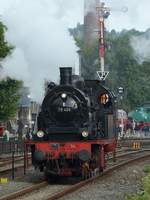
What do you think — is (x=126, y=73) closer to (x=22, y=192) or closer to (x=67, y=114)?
(x=67, y=114)

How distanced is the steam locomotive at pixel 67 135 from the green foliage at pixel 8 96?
1080cm

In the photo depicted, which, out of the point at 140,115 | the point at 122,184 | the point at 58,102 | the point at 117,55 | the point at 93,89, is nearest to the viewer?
the point at 122,184

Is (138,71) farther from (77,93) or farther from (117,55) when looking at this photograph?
(77,93)

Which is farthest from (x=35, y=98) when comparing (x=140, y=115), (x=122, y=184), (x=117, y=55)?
(x=117, y=55)

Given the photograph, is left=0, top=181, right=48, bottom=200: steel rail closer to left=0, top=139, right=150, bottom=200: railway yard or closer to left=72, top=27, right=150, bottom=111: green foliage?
left=0, top=139, right=150, bottom=200: railway yard

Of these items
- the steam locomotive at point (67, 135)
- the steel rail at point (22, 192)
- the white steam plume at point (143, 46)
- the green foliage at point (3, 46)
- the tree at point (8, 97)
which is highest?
the white steam plume at point (143, 46)

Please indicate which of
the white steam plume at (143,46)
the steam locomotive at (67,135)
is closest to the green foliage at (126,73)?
the white steam plume at (143,46)

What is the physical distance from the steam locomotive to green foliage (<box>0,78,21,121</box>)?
1080cm

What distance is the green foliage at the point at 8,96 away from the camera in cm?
2870

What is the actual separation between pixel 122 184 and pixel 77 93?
306 cm

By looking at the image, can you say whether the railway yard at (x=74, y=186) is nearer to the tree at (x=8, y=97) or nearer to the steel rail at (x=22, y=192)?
the steel rail at (x=22, y=192)

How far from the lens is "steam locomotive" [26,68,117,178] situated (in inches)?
678

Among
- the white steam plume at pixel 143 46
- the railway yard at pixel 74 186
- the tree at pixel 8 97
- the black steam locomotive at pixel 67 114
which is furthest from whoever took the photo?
the white steam plume at pixel 143 46

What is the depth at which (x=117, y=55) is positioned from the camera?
7712 cm
